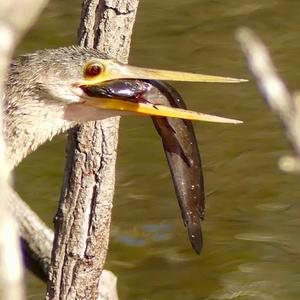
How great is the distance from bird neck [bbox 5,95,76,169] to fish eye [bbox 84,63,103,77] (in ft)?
0.53

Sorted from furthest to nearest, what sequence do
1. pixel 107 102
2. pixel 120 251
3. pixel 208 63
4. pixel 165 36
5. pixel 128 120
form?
pixel 165 36 < pixel 208 63 < pixel 128 120 < pixel 120 251 < pixel 107 102

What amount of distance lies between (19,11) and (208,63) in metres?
7.64

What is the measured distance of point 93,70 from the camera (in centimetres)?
396

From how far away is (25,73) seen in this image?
4062 millimetres

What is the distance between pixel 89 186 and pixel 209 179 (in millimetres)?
3349

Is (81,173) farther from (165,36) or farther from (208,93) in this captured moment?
(165,36)

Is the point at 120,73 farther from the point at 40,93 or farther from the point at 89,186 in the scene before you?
the point at 89,186

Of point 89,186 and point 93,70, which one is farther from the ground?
point 93,70

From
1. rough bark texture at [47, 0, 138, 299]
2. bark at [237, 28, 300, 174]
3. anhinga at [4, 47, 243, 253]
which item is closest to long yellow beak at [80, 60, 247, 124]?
anhinga at [4, 47, 243, 253]

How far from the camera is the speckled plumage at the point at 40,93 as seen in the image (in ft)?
13.1

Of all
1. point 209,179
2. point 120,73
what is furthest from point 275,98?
point 209,179

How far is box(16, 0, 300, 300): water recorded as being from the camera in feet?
21.7

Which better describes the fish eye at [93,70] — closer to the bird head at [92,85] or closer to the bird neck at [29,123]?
the bird head at [92,85]

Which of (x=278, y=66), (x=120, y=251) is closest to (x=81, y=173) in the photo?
(x=120, y=251)
